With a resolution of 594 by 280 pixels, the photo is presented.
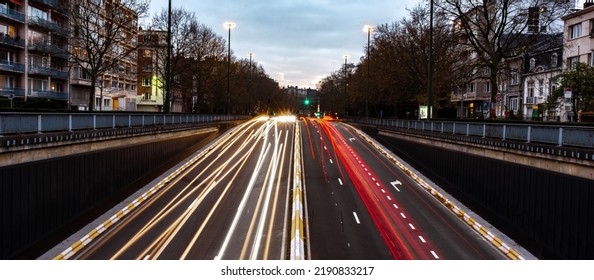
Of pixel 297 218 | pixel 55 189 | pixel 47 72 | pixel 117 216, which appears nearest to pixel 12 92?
pixel 47 72

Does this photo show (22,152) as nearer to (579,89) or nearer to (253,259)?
(253,259)

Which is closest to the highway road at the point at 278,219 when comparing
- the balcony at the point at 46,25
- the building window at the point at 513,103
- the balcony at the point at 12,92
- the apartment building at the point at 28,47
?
the balcony at the point at 46,25

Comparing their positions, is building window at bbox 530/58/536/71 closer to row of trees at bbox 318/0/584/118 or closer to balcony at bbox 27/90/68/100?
row of trees at bbox 318/0/584/118

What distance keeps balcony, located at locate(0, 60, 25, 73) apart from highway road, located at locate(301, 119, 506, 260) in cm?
3426

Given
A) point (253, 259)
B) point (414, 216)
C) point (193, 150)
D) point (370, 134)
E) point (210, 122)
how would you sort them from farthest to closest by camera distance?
point (370, 134) < point (210, 122) < point (193, 150) < point (414, 216) < point (253, 259)

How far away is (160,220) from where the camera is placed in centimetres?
1858

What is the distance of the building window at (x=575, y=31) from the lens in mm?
46784

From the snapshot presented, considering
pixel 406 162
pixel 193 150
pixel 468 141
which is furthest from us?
pixel 193 150

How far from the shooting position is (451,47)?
5112 centimetres

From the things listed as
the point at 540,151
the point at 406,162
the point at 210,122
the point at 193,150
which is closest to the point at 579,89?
the point at 406,162

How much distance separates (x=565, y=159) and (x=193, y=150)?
2731 centimetres

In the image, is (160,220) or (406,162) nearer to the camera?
(160,220)

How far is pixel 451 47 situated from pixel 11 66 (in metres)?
45.1

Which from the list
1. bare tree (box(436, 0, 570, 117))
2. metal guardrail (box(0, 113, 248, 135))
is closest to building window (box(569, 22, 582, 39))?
bare tree (box(436, 0, 570, 117))
